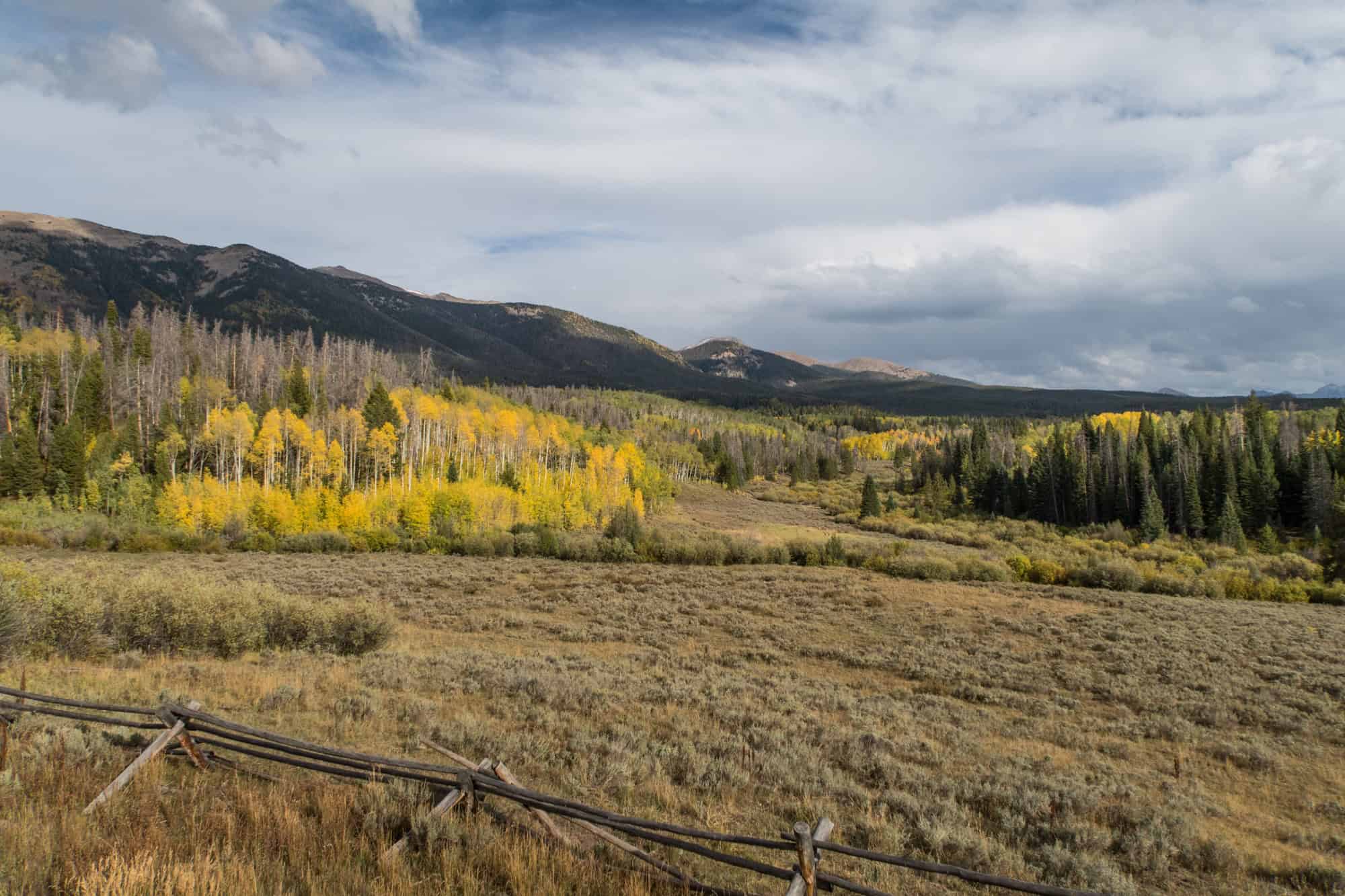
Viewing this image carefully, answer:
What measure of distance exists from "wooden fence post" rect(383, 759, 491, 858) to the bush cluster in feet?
43.6

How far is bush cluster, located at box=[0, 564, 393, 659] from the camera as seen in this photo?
50.6 feet

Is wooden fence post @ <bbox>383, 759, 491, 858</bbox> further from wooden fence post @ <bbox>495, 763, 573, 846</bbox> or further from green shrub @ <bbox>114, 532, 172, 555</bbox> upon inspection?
green shrub @ <bbox>114, 532, 172, 555</bbox>

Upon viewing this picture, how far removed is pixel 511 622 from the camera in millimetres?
27641

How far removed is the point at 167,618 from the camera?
57.3 feet

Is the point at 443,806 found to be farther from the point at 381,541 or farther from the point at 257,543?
the point at 257,543

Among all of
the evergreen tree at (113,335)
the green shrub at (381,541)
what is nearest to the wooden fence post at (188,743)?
the green shrub at (381,541)

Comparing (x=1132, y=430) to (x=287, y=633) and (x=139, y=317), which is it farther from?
(x=139, y=317)

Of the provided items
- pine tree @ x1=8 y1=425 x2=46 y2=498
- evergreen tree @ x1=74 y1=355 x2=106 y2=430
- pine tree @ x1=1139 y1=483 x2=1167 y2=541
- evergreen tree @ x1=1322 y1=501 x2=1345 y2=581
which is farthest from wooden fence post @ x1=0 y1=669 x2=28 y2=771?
pine tree @ x1=1139 y1=483 x2=1167 y2=541

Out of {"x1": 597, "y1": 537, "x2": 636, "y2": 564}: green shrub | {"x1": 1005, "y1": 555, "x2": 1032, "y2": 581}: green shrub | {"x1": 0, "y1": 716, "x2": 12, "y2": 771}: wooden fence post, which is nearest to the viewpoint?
{"x1": 0, "y1": 716, "x2": 12, "y2": 771}: wooden fence post

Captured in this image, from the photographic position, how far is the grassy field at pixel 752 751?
19.7 feet

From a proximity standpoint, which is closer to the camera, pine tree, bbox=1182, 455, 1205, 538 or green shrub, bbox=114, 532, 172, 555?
green shrub, bbox=114, 532, 172, 555

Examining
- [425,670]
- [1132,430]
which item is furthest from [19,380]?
[1132,430]

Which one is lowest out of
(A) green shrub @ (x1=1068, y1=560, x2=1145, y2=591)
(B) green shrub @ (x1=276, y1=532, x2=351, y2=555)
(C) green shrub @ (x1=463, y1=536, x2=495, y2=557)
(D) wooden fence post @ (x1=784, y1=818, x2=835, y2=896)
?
(B) green shrub @ (x1=276, y1=532, x2=351, y2=555)

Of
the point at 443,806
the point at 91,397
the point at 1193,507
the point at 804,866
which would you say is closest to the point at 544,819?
the point at 443,806
